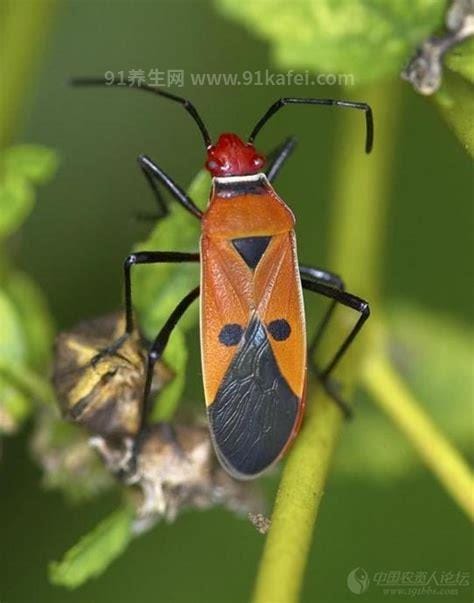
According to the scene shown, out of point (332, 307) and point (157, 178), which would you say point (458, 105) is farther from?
point (157, 178)

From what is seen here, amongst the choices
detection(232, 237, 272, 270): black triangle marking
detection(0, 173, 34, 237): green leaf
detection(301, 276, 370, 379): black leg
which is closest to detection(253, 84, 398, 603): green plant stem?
detection(301, 276, 370, 379): black leg

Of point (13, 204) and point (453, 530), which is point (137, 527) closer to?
point (13, 204)

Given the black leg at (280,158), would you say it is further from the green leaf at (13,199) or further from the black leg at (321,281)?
the green leaf at (13,199)

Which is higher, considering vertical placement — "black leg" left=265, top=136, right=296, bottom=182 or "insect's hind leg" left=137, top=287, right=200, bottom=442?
"black leg" left=265, top=136, right=296, bottom=182

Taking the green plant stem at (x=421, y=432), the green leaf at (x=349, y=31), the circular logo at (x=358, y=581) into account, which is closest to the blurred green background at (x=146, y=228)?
the circular logo at (x=358, y=581)

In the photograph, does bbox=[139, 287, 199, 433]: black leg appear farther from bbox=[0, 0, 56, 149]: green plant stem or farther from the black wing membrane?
bbox=[0, 0, 56, 149]: green plant stem

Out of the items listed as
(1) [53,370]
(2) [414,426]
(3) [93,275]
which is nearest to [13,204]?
(1) [53,370]

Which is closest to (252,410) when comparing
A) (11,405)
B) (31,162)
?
(11,405)
